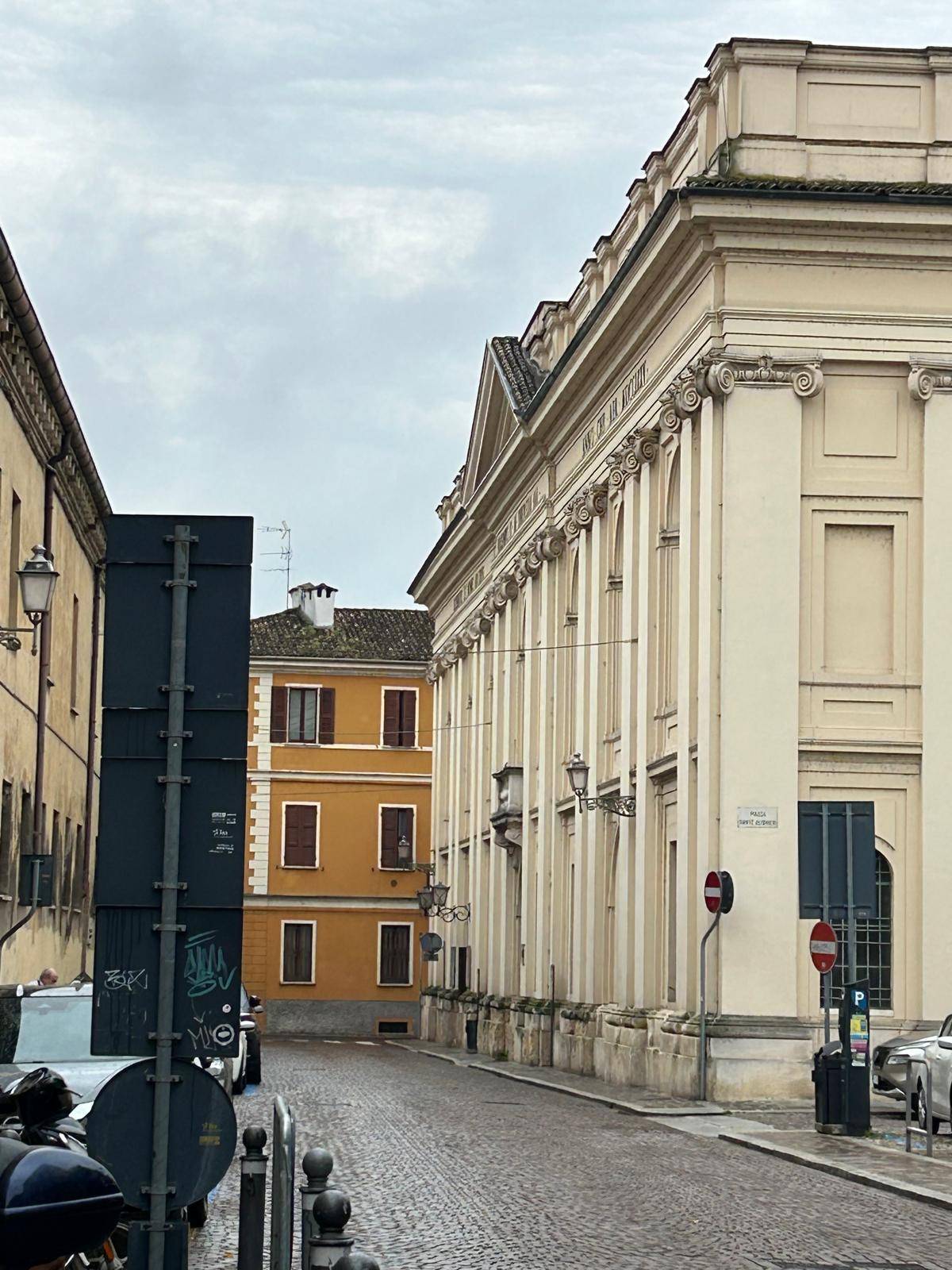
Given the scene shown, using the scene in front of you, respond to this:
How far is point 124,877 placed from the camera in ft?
24.9

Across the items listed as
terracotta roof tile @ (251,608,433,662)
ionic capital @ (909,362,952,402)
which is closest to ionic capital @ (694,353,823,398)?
ionic capital @ (909,362,952,402)

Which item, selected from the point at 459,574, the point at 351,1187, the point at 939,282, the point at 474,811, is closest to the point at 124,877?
the point at 351,1187

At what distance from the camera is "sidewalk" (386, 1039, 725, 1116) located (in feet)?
82.0

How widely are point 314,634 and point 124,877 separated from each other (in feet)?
207

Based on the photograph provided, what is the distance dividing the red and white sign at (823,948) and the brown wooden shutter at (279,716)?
47.9 m

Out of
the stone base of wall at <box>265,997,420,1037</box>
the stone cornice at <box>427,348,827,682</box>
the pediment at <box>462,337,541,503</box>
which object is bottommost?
the stone base of wall at <box>265,997,420,1037</box>

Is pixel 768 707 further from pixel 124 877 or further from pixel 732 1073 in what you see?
pixel 124 877

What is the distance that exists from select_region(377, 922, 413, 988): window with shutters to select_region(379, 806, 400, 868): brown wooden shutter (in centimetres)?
205

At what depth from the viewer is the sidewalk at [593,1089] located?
25000mm

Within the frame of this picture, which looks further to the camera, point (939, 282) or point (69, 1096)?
point (939, 282)

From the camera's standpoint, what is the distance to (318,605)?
72.4 m

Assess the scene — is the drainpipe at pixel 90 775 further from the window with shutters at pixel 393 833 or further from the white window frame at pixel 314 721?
the window with shutters at pixel 393 833

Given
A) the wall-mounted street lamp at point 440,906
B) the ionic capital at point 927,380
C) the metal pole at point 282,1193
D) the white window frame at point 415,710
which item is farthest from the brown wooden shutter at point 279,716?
the metal pole at point 282,1193

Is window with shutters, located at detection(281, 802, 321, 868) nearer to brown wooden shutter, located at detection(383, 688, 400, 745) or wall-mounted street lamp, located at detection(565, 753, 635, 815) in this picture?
brown wooden shutter, located at detection(383, 688, 400, 745)
